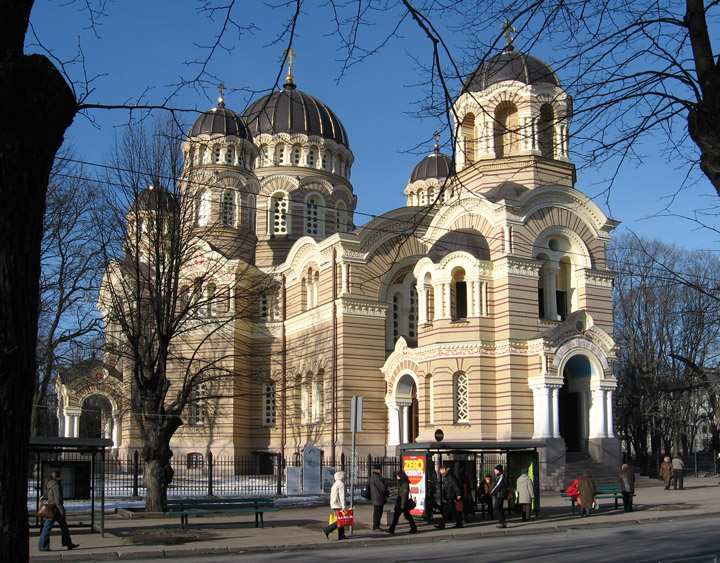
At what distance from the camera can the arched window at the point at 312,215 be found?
45750mm

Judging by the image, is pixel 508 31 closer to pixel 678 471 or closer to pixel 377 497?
pixel 377 497

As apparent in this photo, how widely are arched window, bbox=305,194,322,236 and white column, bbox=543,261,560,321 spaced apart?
51.5 ft

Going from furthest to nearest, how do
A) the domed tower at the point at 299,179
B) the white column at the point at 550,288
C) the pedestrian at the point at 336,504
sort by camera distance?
the domed tower at the point at 299,179
the white column at the point at 550,288
the pedestrian at the point at 336,504

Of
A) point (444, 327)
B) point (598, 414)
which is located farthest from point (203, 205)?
point (598, 414)

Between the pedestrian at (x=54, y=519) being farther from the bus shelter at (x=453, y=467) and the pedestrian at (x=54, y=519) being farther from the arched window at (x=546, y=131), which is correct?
the arched window at (x=546, y=131)

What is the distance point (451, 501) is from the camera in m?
19.0

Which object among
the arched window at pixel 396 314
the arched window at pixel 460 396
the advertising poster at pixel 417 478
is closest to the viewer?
the advertising poster at pixel 417 478

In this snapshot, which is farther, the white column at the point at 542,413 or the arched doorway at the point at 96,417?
the arched doorway at the point at 96,417

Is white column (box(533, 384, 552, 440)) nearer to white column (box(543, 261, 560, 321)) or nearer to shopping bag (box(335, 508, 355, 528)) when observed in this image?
white column (box(543, 261, 560, 321))

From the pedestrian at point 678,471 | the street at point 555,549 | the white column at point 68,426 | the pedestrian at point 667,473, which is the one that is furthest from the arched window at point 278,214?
the street at point 555,549

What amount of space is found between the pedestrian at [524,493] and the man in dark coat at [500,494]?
57 centimetres

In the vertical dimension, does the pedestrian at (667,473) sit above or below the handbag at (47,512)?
below

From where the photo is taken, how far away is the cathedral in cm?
3120

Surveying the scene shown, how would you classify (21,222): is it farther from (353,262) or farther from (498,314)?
(353,262)
